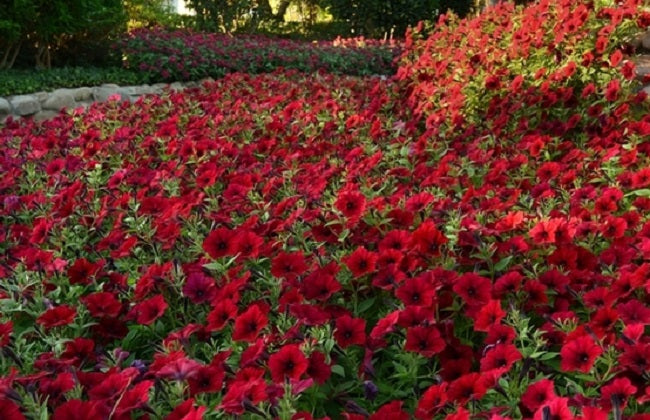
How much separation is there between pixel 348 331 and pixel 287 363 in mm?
293

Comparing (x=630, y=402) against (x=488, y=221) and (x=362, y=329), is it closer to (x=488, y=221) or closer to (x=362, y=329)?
(x=362, y=329)

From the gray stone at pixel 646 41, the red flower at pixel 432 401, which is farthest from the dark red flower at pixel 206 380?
the gray stone at pixel 646 41

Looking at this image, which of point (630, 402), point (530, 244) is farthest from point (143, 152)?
point (630, 402)

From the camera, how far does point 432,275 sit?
214 cm

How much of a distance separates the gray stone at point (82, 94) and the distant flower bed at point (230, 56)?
1173mm

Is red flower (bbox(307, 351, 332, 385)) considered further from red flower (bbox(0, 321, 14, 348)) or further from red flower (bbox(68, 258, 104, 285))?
red flower (bbox(68, 258, 104, 285))

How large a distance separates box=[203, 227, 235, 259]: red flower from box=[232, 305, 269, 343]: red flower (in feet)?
1.43

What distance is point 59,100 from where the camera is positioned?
326 inches

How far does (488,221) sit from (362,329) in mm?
999

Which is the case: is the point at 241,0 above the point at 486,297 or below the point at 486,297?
above

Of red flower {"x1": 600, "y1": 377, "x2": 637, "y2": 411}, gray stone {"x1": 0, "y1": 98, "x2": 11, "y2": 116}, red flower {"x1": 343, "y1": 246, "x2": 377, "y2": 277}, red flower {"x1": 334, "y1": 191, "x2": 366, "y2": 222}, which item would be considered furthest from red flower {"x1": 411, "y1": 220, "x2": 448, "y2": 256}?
gray stone {"x1": 0, "y1": 98, "x2": 11, "y2": 116}

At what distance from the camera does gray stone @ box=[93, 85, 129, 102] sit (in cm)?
889

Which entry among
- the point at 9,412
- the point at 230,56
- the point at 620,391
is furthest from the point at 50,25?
the point at 620,391

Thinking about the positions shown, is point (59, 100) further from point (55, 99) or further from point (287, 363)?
point (287, 363)
